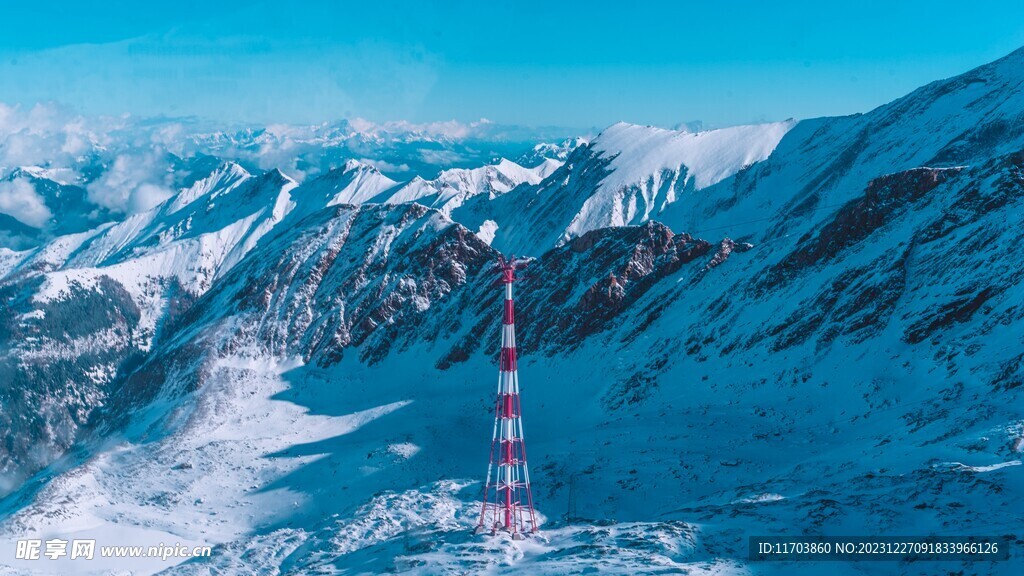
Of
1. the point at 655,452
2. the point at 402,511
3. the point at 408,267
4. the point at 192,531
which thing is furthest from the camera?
the point at 408,267

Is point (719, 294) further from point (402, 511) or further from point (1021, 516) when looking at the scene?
point (1021, 516)

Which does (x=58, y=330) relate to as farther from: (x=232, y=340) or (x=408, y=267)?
(x=408, y=267)

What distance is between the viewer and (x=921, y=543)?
36.3m

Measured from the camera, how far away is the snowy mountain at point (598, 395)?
4581 cm

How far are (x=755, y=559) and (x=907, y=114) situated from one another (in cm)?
16188

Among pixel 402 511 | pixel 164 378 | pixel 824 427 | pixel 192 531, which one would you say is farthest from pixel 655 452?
pixel 164 378

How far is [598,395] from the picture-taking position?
89.1 m

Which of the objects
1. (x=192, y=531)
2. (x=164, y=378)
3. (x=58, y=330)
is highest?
(x=58, y=330)

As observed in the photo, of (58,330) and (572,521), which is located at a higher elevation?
(58,330)

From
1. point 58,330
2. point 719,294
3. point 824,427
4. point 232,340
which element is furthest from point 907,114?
point 58,330

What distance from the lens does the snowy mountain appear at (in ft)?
150

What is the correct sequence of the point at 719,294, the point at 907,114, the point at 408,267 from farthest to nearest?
1. the point at 907,114
2. the point at 408,267
3. the point at 719,294

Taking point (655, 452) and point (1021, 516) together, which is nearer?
point (1021, 516)

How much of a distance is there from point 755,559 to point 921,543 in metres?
7.50
